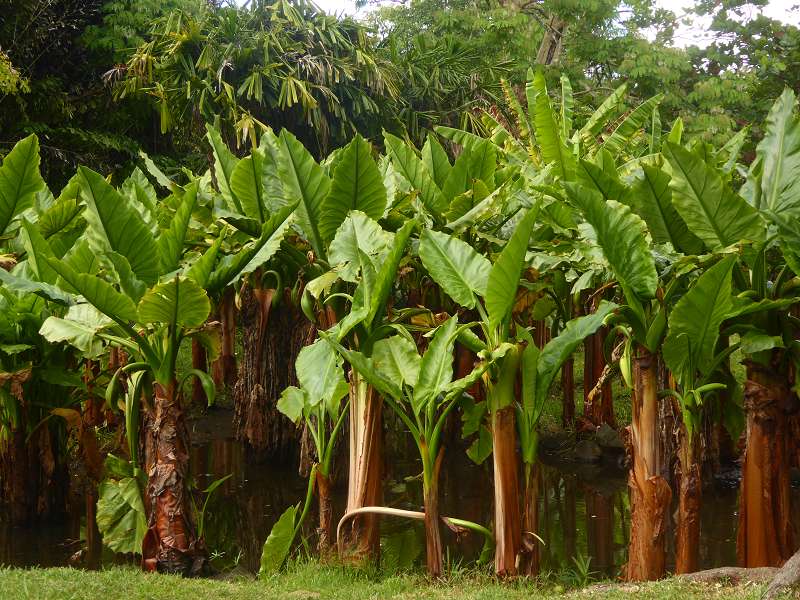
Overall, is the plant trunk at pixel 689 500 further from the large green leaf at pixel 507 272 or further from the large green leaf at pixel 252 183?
the large green leaf at pixel 252 183

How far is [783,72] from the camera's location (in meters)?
15.0

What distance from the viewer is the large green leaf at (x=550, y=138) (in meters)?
4.98

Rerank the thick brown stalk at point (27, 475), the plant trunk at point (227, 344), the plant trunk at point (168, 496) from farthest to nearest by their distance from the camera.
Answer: the plant trunk at point (227, 344) → the thick brown stalk at point (27, 475) → the plant trunk at point (168, 496)

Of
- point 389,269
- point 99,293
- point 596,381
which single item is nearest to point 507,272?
point 389,269

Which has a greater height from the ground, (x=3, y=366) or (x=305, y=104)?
(x=305, y=104)

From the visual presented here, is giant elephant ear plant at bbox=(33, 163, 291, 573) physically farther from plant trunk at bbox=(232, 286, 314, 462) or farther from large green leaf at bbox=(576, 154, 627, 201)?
plant trunk at bbox=(232, 286, 314, 462)

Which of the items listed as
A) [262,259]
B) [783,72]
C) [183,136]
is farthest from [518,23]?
[262,259]

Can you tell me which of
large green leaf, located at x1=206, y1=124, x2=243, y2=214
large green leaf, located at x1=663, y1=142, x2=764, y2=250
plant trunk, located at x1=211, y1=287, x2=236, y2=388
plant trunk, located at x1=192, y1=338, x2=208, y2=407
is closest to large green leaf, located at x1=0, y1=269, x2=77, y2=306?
large green leaf, located at x1=206, y1=124, x2=243, y2=214

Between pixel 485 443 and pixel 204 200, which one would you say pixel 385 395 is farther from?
pixel 204 200

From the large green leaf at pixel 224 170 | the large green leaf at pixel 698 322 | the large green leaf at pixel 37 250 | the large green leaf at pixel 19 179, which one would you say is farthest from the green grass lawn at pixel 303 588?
the large green leaf at pixel 19 179

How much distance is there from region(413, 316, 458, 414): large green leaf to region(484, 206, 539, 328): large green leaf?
0.63 feet

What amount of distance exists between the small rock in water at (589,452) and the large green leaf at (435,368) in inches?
153

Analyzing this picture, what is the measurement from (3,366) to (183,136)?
10686mm

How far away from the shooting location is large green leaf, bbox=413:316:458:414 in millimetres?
4031
